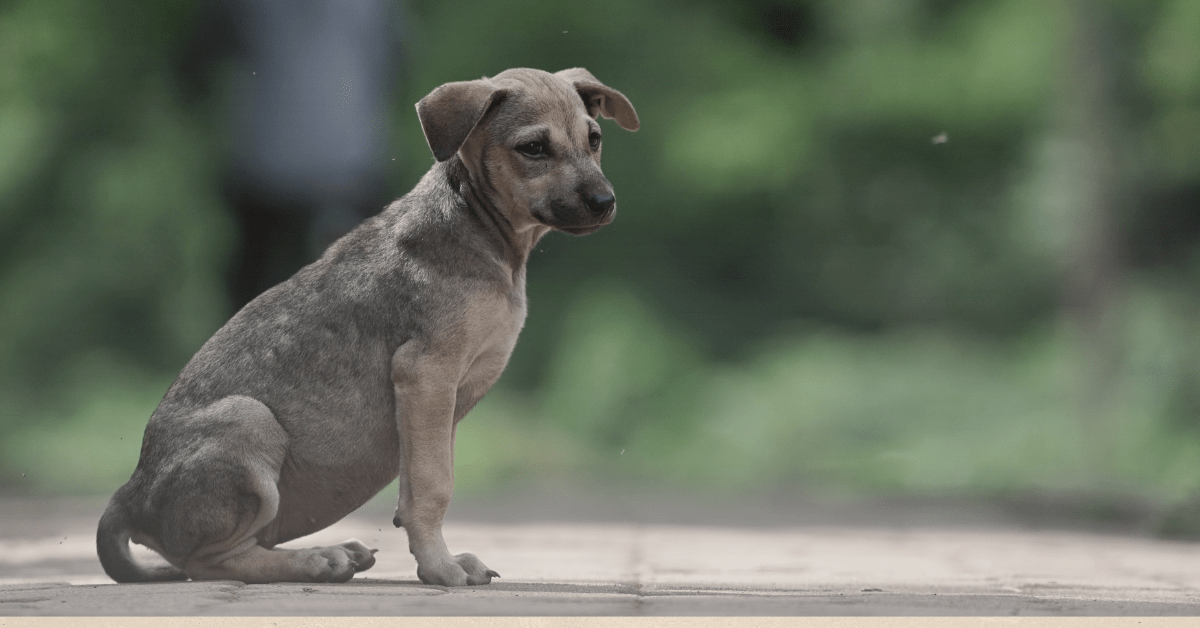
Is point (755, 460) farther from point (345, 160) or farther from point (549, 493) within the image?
point (345, 160)

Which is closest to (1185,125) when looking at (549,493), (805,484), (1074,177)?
(1074,177)

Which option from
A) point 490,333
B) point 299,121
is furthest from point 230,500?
point 299,121

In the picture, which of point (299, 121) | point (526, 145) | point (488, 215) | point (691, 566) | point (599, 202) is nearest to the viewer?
point (599, 202)

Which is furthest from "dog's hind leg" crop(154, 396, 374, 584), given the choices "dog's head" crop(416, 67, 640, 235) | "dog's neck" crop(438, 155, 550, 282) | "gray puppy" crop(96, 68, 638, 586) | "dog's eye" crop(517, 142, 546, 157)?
"dog's eye" crop(517, 142, 546, 157)

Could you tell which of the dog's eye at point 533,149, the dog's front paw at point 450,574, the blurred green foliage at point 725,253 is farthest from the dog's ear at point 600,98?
the blurred green foliage at point 725,253

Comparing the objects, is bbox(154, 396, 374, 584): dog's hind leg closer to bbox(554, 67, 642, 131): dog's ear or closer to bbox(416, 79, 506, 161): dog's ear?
bbox(416, 79, 506, 161): dog's ear

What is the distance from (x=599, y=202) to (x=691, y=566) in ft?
6.17

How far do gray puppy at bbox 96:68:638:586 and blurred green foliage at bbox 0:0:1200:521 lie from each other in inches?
210

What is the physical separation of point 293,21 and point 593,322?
11.6 feet

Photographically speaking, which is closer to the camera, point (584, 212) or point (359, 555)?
point (584, 212)

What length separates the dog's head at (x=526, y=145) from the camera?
11.6 feet

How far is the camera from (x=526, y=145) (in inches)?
142

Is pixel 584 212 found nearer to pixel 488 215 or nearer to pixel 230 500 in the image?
pixel 488 215

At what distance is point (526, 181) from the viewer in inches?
142
